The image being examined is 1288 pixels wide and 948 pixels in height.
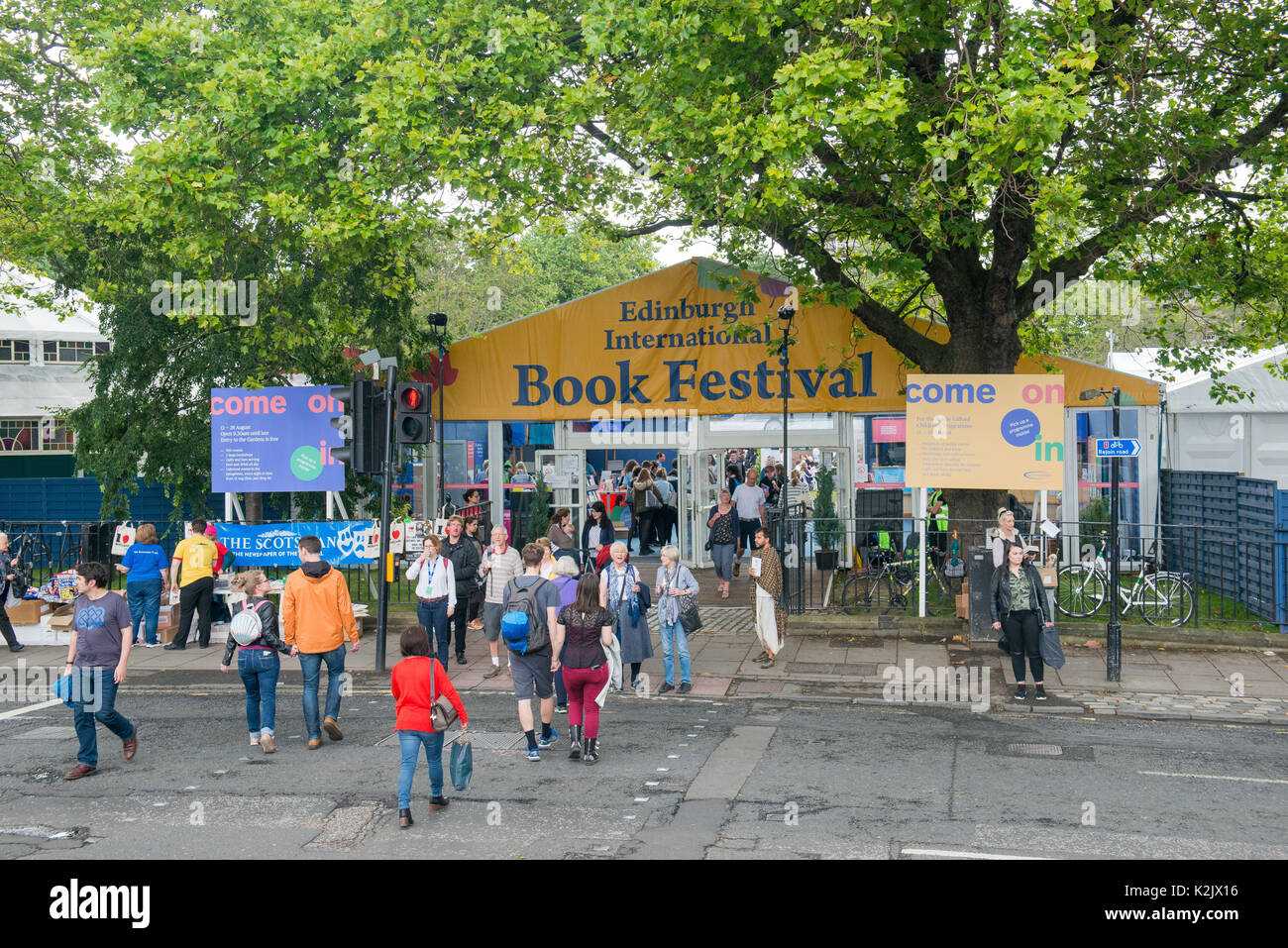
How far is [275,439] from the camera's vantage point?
1738 centimetres

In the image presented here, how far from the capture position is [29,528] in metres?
23.3

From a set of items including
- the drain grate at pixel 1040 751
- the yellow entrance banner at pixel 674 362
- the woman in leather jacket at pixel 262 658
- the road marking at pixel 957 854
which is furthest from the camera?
the yellow entrance banner at pixel 674 362

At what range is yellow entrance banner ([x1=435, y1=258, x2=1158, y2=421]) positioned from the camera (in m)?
20.8

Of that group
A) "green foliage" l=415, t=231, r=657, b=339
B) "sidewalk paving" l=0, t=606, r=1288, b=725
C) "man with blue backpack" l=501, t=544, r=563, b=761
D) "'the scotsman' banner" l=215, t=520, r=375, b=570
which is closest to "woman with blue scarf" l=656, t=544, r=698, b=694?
"sidewalk paving" l=0, t=606, r=1288, b=725

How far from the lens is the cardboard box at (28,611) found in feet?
56.4

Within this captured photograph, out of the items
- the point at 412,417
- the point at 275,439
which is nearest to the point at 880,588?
the point at 412,417

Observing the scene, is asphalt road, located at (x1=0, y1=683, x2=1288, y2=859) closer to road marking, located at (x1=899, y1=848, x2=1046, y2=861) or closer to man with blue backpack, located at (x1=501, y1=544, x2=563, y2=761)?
road marking, located at (x1=899, y1=848, x2=1046, y2=861)

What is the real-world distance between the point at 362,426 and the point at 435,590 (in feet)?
7.85

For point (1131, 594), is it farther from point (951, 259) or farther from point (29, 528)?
point (29, 528)

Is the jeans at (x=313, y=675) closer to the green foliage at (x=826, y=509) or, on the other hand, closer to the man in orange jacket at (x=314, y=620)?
the man in orange jacket at (x=314, y=620)

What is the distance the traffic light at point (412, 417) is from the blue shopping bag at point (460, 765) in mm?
6085

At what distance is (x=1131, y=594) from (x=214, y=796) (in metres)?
A: 12.4

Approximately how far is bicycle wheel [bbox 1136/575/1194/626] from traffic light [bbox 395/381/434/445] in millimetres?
9883

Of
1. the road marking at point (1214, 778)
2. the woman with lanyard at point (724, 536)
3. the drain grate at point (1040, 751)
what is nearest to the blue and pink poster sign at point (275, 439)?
the woman with lanyard at point (724, 536)
